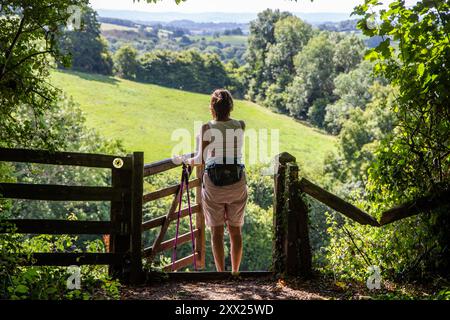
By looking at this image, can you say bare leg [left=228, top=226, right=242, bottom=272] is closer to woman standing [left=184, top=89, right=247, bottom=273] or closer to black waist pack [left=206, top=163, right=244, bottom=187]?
woman standing [left=184, top=89, right=247, bottom=273]

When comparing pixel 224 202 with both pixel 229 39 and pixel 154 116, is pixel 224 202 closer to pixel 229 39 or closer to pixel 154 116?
pixel 154 116

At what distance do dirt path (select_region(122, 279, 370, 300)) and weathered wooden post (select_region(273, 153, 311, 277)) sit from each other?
0.58ft

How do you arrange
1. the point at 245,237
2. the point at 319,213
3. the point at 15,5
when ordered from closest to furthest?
the point at 15,5
the point at 245,237
the point at 319,213

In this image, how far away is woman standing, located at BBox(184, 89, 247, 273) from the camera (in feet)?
17.0

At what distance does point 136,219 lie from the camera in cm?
529

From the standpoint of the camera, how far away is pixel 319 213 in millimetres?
37844

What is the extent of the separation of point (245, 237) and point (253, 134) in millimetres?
34506

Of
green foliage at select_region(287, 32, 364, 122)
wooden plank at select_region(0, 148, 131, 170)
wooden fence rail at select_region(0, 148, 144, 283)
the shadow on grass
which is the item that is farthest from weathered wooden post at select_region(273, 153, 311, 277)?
green foliage at select_region(287, 32, 364, 122)

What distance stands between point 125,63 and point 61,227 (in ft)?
270

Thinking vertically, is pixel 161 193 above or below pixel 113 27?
below

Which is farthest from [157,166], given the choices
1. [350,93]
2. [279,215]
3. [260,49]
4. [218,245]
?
[260,49]
